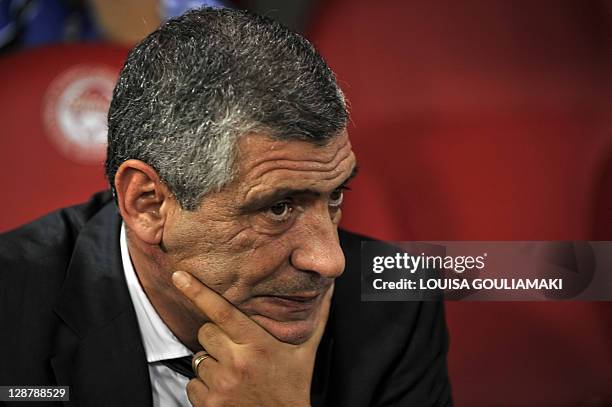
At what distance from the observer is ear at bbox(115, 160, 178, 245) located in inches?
41.8

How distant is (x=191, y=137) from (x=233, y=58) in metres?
0.10

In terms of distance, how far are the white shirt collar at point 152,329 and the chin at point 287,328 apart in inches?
6.6

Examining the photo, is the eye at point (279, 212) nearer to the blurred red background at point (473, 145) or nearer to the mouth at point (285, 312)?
the mouth at point (285, 312)

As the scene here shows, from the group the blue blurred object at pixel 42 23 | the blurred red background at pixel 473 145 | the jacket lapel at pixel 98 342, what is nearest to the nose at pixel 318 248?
the jacket lapel at pixel 98 342

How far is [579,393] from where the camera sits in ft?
4.93

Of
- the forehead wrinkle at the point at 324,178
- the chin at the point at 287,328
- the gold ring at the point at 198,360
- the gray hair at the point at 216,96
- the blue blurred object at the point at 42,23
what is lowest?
the gold ring at the point at 198,360

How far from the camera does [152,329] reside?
1215 millimetres

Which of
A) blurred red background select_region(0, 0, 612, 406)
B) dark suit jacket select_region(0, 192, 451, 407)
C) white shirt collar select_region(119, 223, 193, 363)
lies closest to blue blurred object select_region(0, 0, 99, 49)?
blurred red background select_region(0, 0, 612, 406)

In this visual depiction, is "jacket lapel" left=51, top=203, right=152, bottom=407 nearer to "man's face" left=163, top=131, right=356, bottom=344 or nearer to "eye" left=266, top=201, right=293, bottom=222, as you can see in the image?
"man's face" left=163, top=131, right=356, bottom=344

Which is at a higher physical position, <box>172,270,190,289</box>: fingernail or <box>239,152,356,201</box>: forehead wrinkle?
<box>239,152,356,201</box>: forehead wrinkle

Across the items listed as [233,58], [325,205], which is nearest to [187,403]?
[325,205]

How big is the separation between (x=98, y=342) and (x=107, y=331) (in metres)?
0.02

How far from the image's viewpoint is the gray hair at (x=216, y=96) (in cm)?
99

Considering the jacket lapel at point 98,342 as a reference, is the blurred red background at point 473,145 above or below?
above
